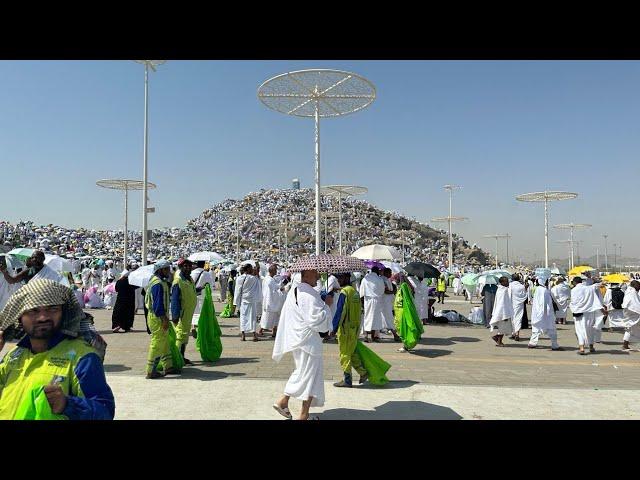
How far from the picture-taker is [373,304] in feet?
35.6

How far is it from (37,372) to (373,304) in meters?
8.98

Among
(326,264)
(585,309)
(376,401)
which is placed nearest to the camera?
(326,264)

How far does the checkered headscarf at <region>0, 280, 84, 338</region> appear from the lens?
2.31 meters

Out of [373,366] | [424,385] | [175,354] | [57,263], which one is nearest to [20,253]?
[57,263]

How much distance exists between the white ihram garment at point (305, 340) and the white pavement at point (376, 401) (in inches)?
20.0

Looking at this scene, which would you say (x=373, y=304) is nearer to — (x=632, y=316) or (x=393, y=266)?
(x=393, y=266)

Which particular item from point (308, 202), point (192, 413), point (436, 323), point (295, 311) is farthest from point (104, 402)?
point (308, 202)

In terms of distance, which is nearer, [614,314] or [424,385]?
[424,385]

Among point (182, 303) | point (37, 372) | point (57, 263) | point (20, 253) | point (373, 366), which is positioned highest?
point (20, 253)

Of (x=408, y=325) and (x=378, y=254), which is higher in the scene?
(x=378, y=254)

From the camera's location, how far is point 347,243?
6525 cm

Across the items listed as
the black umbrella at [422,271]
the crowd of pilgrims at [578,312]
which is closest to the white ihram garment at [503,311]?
the crowd of pilgrims at [578,312]

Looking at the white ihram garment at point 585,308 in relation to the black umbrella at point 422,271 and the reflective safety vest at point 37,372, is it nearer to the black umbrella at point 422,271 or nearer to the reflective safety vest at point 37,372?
the black umbrella at point 422,271
